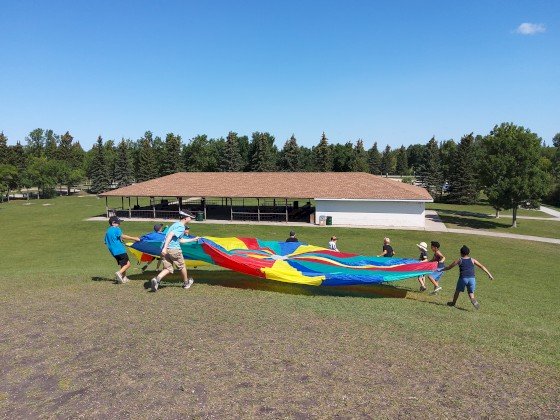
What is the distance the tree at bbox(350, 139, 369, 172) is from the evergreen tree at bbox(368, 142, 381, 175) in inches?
100

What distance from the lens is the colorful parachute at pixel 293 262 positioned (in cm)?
967

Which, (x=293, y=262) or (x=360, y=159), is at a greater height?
(x=360, y=159)

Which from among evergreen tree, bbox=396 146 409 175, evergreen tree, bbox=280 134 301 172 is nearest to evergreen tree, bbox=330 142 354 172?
evergreen tree, bbox=280 134 301 172

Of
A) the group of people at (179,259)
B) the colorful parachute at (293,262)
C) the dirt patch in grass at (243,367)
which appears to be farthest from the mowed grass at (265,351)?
the colorful parachute at (293,262)

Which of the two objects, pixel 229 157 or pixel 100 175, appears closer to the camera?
pixel 100 175

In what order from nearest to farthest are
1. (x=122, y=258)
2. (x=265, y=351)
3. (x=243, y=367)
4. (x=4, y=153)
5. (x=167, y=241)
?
(x=243, y=367), (x=265, y=351), (x=167, y=241), (x=122, y=258), (x=4, y=153)

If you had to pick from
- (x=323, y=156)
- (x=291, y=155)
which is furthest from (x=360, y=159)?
(x=291, y=155)

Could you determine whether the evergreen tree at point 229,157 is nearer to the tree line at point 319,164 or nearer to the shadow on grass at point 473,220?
the tree line at point 319,164

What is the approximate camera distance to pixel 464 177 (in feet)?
198

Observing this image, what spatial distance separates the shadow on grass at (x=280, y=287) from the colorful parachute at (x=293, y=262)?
44cm

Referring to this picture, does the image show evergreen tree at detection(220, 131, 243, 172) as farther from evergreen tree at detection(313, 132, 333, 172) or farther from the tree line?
evergreen tree at detection(313, 132, 333, 172)

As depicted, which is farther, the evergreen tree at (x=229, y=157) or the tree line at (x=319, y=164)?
the evergreen tree at (x=229, y=157)

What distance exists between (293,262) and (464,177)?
2285 inches

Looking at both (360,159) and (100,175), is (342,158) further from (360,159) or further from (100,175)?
(100,175)
